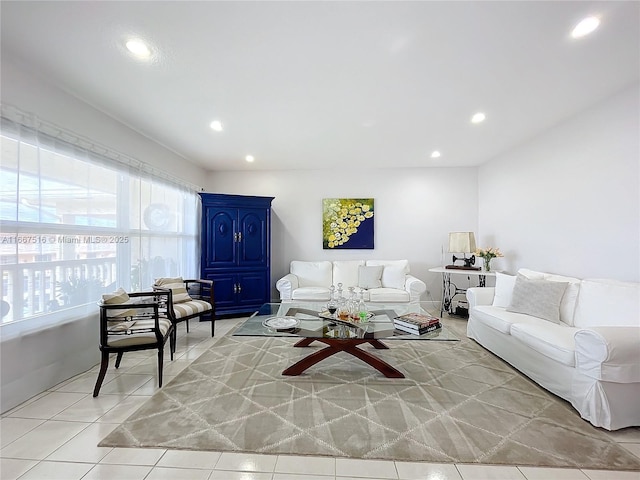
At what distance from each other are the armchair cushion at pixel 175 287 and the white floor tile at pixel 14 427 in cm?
154

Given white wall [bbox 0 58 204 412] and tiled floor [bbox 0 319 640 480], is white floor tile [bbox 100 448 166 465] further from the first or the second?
white wall [bbox 0 58 204 412]

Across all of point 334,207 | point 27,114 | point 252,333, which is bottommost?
point 252,333

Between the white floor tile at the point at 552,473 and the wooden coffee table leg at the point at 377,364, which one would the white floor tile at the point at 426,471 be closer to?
the white floor tile at the point at 552,473

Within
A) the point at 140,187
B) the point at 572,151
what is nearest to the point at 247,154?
the point at 140,187

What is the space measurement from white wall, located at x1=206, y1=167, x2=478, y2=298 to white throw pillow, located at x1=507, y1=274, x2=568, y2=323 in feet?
7.11

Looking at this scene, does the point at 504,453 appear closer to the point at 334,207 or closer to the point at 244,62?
the point at 244,62

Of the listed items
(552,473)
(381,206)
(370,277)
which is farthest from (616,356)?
(381,206)

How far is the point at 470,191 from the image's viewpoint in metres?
5.05

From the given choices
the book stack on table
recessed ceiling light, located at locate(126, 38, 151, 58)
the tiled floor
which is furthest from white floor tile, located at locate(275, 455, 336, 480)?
recessed ceiling light, located at locate(126, 38, 151, 58)

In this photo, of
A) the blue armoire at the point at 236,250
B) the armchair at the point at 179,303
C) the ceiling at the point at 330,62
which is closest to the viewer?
the ceiling at the point at 330,62

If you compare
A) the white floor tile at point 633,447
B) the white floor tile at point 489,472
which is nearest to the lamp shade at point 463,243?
the white floor tile at point 633,447

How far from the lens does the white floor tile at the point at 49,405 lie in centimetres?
194

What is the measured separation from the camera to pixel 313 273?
15.7ft

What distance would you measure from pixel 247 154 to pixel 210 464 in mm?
3771
